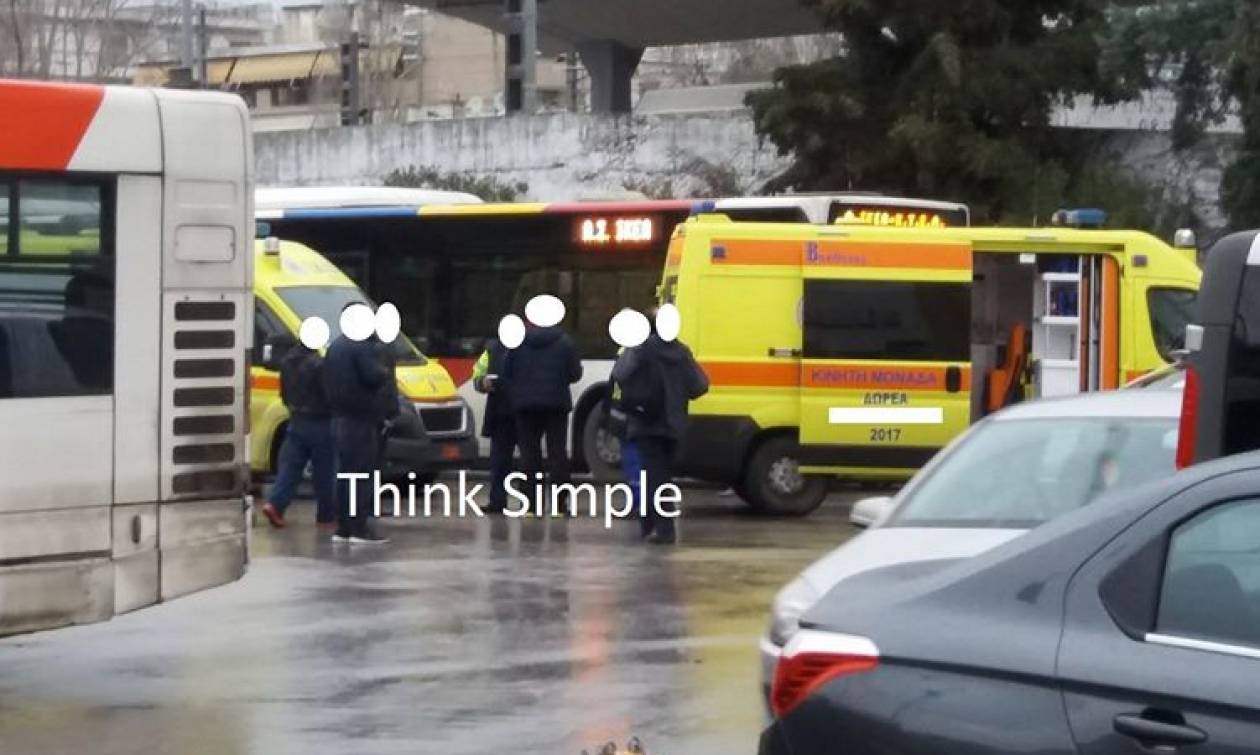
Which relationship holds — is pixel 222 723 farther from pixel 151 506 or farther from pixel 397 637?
pixel 397 637

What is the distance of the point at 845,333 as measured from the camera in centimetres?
1950

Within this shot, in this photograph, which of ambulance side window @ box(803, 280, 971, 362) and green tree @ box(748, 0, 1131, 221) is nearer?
ambulance side window @ box(803, 280, 971, 362)

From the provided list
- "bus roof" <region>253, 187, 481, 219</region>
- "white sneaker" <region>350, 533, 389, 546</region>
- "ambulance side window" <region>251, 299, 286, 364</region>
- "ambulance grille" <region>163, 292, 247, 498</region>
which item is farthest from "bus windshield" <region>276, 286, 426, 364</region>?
"ambulance grille" <region>163, 292, 247, 498</region>

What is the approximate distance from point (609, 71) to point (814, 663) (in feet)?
131

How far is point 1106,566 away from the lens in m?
5.26

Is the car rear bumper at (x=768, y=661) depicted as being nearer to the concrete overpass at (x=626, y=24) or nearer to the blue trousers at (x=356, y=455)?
the blue trousers at (x=356, y=455)

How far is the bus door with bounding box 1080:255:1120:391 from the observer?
65.1ft

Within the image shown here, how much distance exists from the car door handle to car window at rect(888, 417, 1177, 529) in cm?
425

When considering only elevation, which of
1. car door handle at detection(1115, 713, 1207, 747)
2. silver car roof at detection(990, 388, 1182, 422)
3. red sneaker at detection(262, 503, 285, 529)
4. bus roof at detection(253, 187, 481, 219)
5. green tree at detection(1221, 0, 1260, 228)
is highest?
green tree at detection(1221, 0, 1260, 228)

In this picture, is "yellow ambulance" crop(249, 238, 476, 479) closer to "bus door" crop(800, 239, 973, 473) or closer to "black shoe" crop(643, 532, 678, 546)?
"bus door" crop(800, 239, 973, 473)

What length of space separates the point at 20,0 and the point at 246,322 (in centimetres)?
3306

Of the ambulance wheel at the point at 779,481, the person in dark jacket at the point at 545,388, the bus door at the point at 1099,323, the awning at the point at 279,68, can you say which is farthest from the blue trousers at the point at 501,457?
the awning at the point at 279,68

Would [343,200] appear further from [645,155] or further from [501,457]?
[645,155]

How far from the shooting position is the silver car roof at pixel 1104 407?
9.91 meters
